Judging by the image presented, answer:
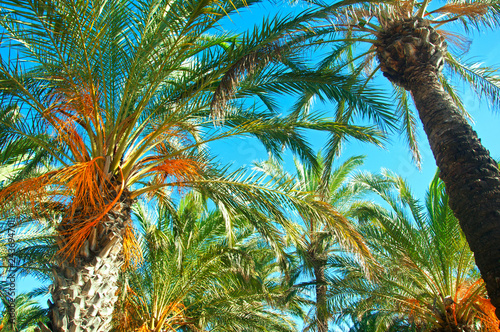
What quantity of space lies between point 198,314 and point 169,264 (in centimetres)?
179

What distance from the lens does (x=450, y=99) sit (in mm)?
4824

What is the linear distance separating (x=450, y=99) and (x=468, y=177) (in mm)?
1493

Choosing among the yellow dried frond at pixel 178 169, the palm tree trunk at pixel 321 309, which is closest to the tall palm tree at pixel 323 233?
the palm tree trunk at pixel 321 309

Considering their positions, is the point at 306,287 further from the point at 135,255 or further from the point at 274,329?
the point at 135,255

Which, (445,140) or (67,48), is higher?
(67,48)

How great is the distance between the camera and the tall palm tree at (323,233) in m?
4.86

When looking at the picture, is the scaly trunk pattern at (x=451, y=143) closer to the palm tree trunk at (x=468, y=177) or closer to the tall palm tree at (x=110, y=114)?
the palm tree trunk at (x=468, y=177)

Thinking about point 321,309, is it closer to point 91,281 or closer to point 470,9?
point 91,281

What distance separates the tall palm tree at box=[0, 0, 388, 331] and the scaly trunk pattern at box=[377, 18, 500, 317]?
94 cm

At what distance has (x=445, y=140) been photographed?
4273 mm

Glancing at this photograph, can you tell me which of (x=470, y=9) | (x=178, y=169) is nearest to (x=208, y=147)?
(x=178, y=169)

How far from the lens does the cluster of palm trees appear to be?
3.91m

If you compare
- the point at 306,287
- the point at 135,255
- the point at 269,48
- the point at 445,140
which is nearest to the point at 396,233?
the point at 306,287

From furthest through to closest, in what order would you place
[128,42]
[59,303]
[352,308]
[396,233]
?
[352,308]
[396,233]
[128,42]
[59,303]
